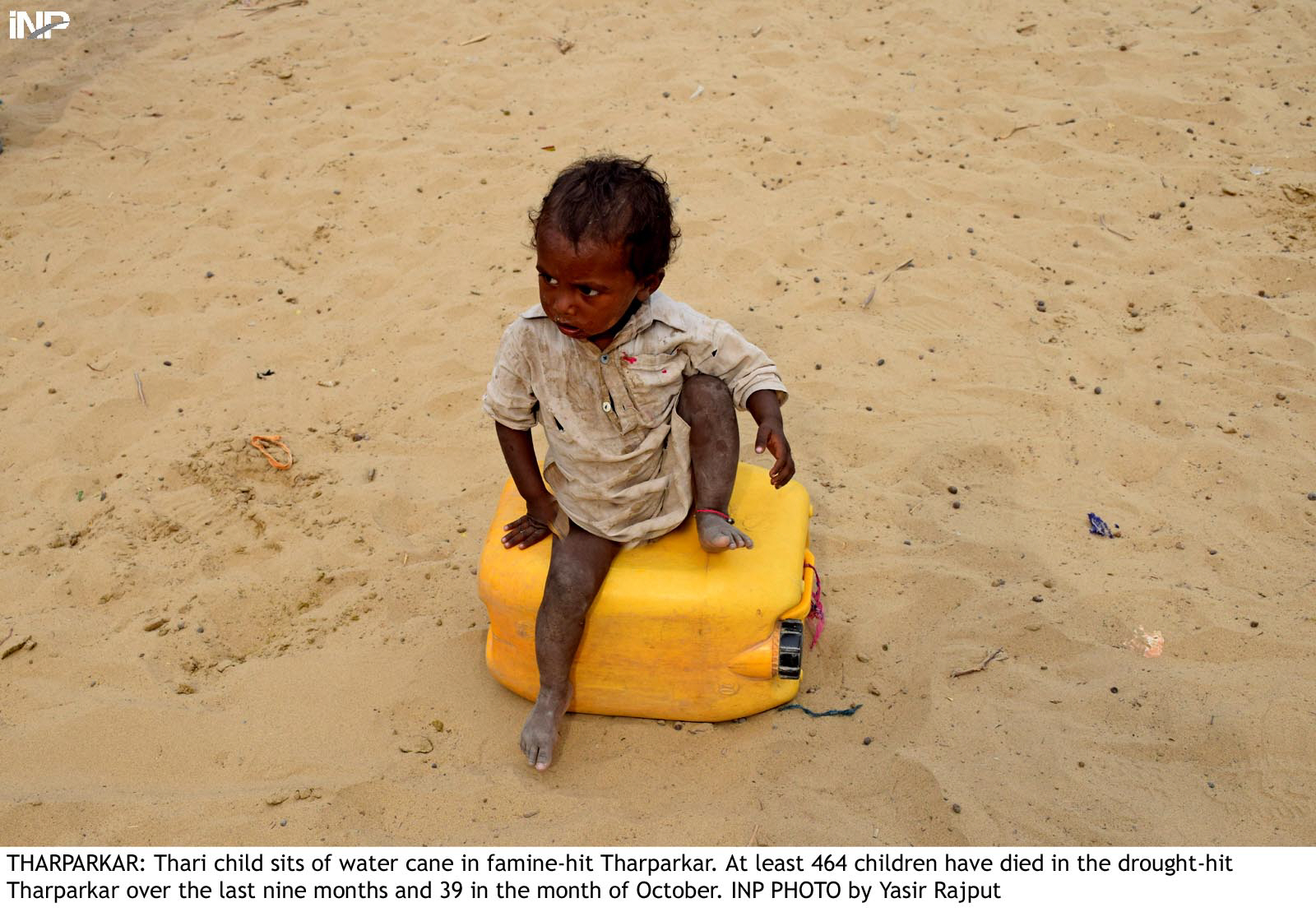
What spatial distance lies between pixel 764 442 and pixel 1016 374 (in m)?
1.56

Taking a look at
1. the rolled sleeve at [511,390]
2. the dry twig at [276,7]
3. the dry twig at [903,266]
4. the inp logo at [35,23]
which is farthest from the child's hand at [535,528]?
the inp logo at [35,23]

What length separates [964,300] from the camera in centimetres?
378

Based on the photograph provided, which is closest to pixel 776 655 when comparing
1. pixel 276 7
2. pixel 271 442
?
pixel 271 442

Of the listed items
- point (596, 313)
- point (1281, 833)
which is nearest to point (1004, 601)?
point (1281, 833)

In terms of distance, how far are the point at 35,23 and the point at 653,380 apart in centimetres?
617

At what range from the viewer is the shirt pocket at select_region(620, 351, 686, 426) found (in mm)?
2221

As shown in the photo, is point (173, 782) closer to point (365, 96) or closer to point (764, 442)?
point (764, 442)

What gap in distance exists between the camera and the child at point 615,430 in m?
2.22

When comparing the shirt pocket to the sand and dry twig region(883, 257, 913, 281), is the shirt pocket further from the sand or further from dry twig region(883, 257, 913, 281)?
dry twig region(883, 257, 913, 281)

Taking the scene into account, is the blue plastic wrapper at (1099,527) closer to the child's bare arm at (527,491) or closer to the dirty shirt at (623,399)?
the dirty shirt at (623,399)

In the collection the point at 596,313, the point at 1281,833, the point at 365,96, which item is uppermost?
the point at 596,313

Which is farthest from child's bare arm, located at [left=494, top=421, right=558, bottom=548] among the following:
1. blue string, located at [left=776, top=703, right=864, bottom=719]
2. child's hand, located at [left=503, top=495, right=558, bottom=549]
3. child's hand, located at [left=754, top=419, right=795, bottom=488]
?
blue string, located at [left=776, top=703, right=864, bottom=719]

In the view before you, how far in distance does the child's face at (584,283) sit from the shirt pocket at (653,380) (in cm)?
12

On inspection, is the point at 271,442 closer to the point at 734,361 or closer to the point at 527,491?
the point at 527,491
